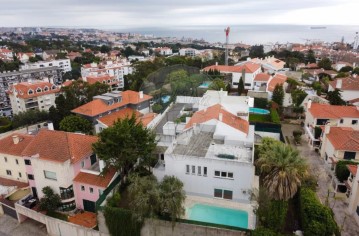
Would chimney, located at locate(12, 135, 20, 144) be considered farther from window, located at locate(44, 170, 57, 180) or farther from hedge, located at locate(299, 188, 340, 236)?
hedge, located at locate(299, 188, 340, 236)

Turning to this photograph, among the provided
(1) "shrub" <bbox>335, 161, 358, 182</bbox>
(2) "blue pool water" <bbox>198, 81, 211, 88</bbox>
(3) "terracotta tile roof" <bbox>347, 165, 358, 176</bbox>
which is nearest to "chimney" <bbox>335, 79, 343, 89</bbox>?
(2) "blue pool water" <bbox>198, 81, 211, 88</bbox>

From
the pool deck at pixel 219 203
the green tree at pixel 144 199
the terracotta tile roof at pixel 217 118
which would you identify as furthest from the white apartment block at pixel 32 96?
the pool deck at pixel 219 203

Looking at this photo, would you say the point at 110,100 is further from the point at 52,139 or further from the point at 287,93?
the point at 287,93

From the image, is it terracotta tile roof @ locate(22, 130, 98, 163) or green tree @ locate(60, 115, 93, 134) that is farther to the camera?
green tree @ locate(60, 115, 93, 134)

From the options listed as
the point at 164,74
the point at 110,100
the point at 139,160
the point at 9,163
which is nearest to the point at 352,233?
the point at 139,160

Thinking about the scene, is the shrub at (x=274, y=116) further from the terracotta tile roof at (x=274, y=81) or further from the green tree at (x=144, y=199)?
the green tree at (x=144, y=199)

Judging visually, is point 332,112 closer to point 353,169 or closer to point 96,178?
point 353,169
